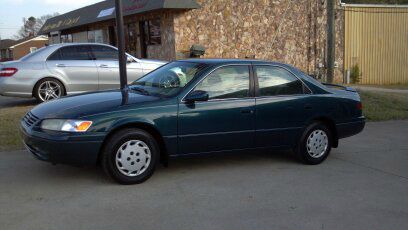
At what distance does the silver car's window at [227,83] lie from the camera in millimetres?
6016

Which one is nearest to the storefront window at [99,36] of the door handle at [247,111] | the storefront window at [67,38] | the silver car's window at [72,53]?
the storefront window at [67,38]

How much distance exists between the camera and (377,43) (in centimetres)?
2064

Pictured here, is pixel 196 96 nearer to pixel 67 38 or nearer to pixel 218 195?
pixel 218 195

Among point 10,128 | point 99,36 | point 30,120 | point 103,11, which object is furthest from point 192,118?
point 99,36

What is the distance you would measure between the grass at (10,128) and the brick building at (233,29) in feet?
23.3

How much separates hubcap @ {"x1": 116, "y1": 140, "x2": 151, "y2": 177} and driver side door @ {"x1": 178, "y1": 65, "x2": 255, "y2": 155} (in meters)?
0.47

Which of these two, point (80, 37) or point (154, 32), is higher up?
point (80, 37)

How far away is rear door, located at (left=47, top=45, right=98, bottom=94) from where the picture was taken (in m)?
10.9

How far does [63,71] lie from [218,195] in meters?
6.81

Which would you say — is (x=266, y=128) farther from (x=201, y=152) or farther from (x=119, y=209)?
(x=119, y=209)

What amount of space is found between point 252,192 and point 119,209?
1544mm

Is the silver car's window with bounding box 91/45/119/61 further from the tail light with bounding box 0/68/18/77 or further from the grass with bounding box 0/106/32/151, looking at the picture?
the grass with bounding box 0/106/32/151

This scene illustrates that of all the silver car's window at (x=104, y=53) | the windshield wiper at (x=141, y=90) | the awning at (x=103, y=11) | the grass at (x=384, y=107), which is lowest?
the grass at (x=384, y=107)

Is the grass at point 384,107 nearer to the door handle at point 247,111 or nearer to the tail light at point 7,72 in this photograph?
the door handle at point 247,111
